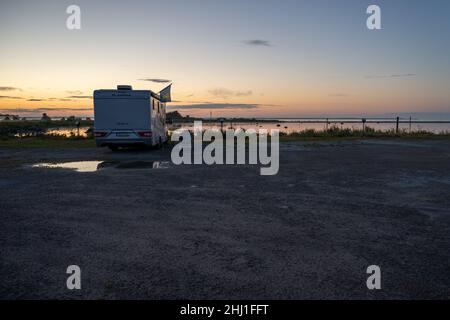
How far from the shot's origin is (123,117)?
17.0 metres

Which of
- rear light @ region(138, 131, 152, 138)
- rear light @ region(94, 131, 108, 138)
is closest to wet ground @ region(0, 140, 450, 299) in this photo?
rear light @ region(94, 131, 108, 138)

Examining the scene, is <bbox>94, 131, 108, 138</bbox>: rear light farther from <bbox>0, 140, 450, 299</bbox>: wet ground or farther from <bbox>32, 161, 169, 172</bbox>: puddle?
<bbox>0, 140, 450, 299</bbox>: wet ground

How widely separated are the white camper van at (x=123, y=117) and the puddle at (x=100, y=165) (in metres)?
2.94

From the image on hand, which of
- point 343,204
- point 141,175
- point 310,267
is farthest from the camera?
point 141,175

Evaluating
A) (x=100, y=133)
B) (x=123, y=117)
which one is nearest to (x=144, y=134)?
(x=123, y=117)

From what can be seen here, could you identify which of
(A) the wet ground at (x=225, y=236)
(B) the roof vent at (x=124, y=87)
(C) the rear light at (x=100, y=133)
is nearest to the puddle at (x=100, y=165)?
(A) the wet ground at (x=225, y=236)

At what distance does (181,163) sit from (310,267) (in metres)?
9.99

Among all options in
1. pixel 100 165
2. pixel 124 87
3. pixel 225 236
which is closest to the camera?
pixel 225 236

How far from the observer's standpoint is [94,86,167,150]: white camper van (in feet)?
55.4

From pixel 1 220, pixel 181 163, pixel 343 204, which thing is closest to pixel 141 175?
pixel 181 163

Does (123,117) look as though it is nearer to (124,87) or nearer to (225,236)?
(124,87)

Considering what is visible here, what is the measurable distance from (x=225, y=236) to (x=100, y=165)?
916 centimetres

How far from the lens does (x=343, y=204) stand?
7.44 m
